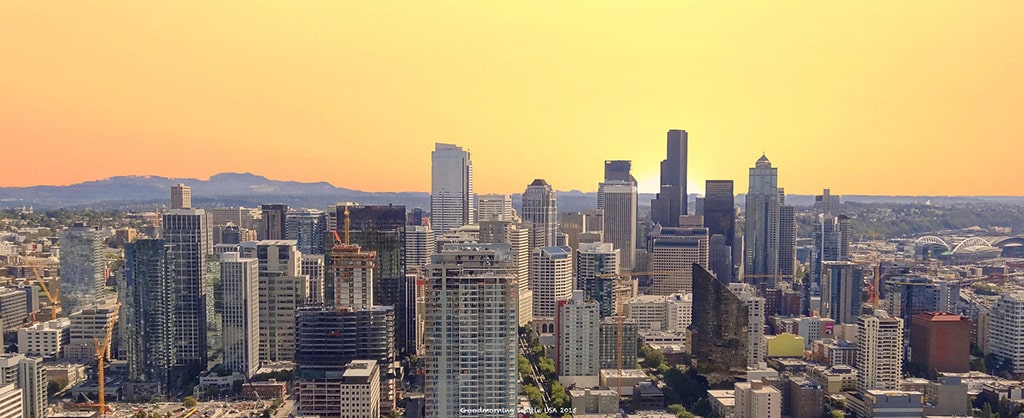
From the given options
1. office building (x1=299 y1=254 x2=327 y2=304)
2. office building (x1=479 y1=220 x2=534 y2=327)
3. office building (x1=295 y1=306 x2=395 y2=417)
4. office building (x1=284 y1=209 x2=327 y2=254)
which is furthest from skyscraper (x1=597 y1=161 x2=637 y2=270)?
office building (x1=295 y1=306 x2=395 y2=417)

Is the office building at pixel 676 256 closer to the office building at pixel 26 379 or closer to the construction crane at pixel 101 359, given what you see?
the construction crane at pixel 101 359

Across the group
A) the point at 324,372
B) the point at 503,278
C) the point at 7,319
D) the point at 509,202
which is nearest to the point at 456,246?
the point at 503,278

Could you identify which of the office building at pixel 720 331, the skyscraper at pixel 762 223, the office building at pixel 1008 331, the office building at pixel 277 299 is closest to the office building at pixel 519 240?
the office building at pixel 277 299

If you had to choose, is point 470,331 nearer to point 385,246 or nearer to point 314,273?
point 385,246

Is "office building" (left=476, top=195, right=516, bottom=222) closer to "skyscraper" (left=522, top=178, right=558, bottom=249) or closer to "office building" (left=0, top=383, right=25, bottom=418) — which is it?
"skyscraper" (left=522, top=178, right=558, bottom=249)

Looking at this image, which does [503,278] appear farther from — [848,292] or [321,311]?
[848,292]

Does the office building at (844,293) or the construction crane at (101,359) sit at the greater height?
the office building at (844,293)

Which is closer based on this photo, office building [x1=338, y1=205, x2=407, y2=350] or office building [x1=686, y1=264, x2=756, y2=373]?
office building [x1=686, y1=264, x2=756, y2=373]
